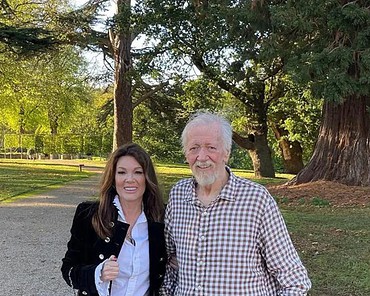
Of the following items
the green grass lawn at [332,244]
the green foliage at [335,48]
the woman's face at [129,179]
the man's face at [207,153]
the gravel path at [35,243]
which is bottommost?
the gravel path at [35,243]

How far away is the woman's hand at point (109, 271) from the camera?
Result: 2273 millimetres

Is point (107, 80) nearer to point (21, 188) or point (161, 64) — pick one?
point (161, 64)

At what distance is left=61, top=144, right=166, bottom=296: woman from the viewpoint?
2377mm

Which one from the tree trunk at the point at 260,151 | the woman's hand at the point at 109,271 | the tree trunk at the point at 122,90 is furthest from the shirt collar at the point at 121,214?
the tree trunk at the point at 260,151

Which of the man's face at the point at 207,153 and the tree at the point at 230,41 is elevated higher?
the tree at the point at 230,41

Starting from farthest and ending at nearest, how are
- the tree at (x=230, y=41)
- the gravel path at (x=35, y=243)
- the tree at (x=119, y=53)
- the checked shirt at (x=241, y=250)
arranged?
the tree at (x=119, y=53), the tree at (x=230, y=41), the gravel path at (x=35, y=243), the checked shirt at (x=241, y=250)

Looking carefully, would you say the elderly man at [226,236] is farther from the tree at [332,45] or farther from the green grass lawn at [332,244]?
the tree at [332,45]

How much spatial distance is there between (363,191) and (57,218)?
23.1 ft

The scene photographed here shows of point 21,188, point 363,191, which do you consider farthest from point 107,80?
point 363,191

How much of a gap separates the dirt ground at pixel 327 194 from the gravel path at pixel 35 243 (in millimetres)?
5017

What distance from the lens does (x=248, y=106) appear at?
75.5 feet

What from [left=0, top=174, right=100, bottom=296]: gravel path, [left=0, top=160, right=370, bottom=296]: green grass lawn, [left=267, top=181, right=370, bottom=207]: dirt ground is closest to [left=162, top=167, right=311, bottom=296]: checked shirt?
[left=0, top=160, right=370, bottom=296]: green grass lawn

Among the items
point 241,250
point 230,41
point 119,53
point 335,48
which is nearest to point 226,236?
point 241,250

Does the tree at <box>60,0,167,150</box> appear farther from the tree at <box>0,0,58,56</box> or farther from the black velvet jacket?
the black velvet jacket
